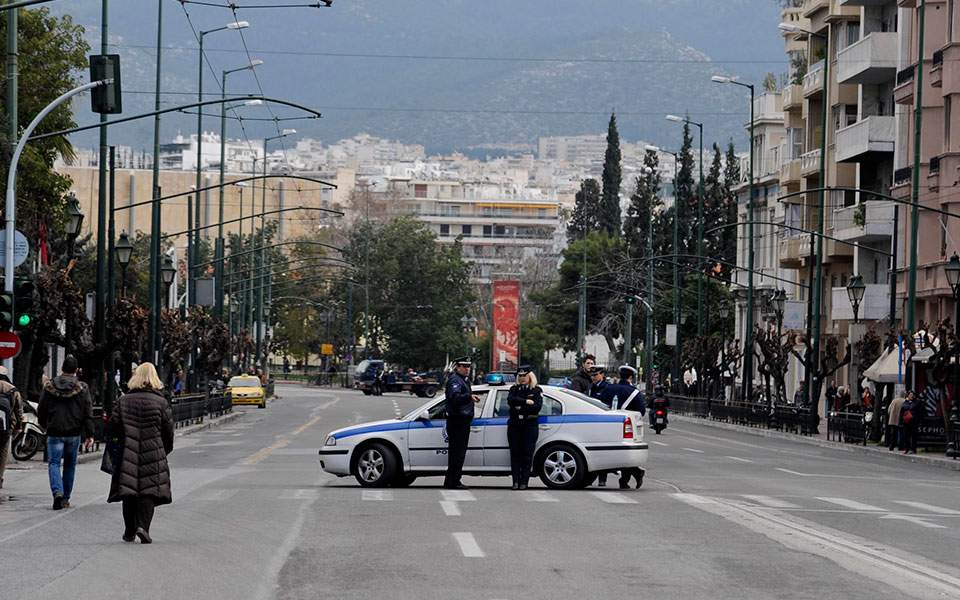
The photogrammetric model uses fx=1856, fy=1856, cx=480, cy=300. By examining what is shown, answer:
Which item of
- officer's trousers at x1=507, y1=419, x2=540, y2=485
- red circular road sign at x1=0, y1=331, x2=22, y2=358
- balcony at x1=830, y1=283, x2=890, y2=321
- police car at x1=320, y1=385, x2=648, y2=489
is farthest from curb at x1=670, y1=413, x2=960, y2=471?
red circular road sign at x1=0, y1=331, x2=22, y2=358

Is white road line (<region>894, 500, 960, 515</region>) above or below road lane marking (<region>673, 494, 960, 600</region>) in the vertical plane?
below

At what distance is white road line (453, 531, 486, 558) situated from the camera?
16766mm

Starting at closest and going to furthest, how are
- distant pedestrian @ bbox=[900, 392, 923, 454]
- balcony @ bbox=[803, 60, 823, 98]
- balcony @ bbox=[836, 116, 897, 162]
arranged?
distant pedestrian @ bbox=[900, 392, 923, 454], balcony @ bbox=[836, 116, 897, 162], balcony @ bbox=[803, 60, 823, 98]

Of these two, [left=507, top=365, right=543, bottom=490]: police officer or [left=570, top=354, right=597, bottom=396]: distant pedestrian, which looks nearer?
[left=507, top=365, right=543, bottom=490]: police officer

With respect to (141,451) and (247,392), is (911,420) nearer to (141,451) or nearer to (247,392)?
(141,451)

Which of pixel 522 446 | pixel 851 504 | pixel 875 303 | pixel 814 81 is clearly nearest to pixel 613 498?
pixel 522 446

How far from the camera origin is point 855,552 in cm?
1739

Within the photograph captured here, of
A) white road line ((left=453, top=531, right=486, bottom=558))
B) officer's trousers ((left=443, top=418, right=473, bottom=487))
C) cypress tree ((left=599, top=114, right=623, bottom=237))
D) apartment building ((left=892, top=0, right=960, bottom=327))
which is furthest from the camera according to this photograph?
cypress tree ((left=599, top=114, right=623, bottom=237))

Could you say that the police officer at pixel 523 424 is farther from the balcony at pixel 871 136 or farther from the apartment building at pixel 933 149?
the balcony at pixel 871 136

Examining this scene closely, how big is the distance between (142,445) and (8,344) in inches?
490

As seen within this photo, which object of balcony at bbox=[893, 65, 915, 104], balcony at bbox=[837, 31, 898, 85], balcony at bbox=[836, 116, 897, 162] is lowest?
balcony at bbox=[836, 116, 897, 162]

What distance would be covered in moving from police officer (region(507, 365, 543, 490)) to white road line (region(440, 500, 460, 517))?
2.52 m

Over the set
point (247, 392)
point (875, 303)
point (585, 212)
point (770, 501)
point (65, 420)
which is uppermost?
point (585, 212)

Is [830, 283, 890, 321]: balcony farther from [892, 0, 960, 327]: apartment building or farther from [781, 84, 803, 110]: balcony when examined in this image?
[781, 84, 803, 110]: balcony
